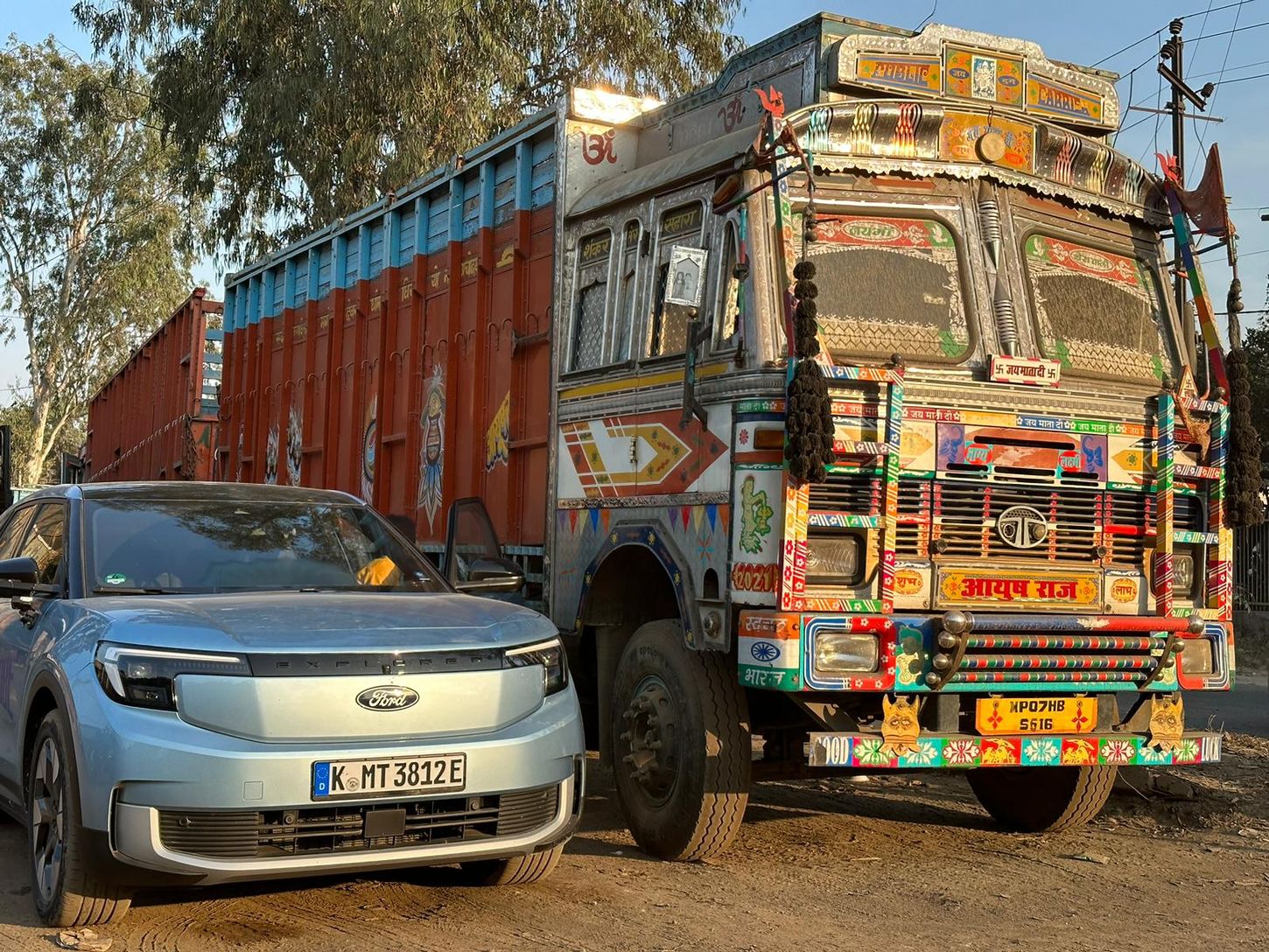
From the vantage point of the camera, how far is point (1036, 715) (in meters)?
6.21

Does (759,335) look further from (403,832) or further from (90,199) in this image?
(90,199)

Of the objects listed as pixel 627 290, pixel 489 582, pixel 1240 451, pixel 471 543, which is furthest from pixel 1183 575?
pixel 471 543

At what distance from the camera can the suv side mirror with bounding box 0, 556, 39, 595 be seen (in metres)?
5.57

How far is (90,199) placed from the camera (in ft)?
141

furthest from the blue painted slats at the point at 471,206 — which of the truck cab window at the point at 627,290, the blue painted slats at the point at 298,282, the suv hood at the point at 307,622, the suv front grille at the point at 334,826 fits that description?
the suv front grille at the point at 334,826

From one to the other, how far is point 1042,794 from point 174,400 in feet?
41.9

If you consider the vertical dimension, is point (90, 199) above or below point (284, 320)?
above

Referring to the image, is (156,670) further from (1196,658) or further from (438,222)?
(438,222)

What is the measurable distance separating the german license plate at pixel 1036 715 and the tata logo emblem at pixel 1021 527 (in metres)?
0.64

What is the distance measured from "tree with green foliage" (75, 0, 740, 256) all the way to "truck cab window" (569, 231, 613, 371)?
48.3ft

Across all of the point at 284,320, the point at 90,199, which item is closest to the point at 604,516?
the point at 284,320

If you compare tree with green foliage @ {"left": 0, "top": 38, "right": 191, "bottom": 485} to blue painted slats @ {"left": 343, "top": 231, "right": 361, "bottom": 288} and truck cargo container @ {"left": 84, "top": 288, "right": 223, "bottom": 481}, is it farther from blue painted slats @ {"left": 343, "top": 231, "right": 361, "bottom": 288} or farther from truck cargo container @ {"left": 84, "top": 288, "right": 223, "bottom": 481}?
blue painted slats @ {"left": 343, "top": 231, "right": 361, "bottom": 288}

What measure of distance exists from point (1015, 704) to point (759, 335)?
6.06 feet

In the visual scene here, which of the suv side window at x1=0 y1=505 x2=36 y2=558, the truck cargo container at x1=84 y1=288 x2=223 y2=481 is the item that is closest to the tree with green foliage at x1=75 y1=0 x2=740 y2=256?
the truck cargo container at x1=84 y1=288 x2=223 y2=481
